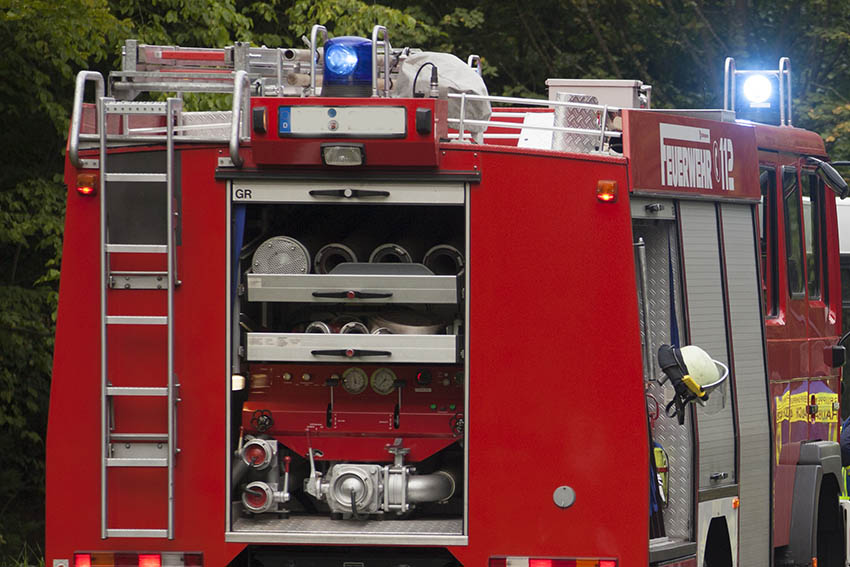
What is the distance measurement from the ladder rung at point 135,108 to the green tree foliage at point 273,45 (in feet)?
19.9

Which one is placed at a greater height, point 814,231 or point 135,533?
point 814,231

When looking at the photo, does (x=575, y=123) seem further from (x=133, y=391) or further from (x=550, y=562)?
(x=133, y=391)

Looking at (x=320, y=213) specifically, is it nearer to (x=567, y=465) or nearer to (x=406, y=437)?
(x=406, y=437)

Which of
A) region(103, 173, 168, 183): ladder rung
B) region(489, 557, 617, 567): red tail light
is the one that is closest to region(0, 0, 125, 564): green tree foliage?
region(103, 173, 168, 183): ladder rung

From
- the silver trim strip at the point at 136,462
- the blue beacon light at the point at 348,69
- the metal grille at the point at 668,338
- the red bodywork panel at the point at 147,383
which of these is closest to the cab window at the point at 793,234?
the metal grille at the point at 668,338

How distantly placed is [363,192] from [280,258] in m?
0.48

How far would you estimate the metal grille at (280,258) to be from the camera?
6609 mm

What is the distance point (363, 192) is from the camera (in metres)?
6.44

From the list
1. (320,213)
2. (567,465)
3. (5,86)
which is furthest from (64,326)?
(5,86)

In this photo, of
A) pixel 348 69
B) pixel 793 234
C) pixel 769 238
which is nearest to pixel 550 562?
pixel 348 69

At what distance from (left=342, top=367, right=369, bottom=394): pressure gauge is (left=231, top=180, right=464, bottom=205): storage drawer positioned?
32.3 inches

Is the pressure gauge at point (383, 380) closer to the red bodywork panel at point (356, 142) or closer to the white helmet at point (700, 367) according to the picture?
the red bodywork panel at point (356, 142)

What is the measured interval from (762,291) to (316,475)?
2.76 meters

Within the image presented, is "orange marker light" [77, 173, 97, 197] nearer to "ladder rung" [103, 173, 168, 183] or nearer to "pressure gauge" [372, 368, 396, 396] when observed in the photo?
"ladder rung" [103, 173, 168, 183]
